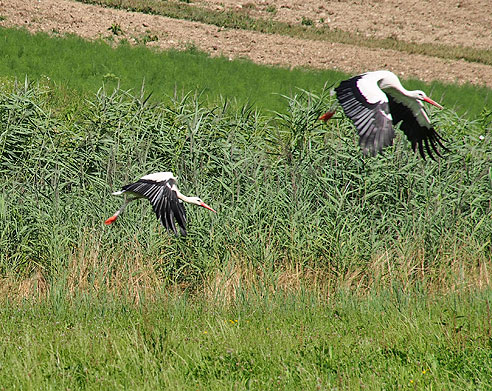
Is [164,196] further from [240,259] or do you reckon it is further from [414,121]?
[414,121]

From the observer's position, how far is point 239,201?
680cm

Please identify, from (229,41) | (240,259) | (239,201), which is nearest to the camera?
(240,259)

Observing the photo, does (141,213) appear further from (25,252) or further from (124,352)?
(124,352)

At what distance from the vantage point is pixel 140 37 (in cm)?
2586

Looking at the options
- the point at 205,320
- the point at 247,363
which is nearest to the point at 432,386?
the point at 247,363

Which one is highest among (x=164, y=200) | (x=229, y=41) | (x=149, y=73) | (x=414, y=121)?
(x=414, y=121)

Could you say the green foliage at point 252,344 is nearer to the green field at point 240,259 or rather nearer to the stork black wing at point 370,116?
the green field at point 240,259

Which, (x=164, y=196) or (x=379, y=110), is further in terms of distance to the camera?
(x=164, y=196)

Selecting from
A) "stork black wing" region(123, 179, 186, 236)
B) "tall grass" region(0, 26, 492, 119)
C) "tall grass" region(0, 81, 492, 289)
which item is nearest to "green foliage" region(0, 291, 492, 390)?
"tall grass" region(0, 81, 492, 289)

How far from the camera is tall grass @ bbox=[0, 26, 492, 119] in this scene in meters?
15.3

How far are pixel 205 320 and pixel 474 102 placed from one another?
16181 mm

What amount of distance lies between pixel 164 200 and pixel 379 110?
5.21 ft

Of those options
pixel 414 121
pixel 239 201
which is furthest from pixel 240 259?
pixel 414 121

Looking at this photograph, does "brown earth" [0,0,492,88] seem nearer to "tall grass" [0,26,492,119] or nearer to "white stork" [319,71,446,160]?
"tall grass" [0,26,492,119]
